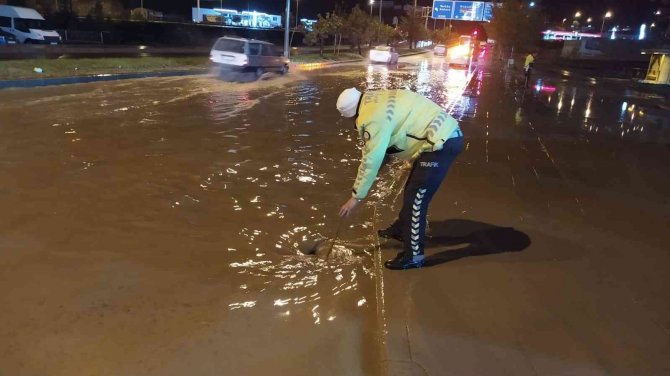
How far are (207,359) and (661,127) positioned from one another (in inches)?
Answer: 580

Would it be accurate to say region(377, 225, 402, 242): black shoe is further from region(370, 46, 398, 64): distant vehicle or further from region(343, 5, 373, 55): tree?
region(343, 5, 373, 55): tree

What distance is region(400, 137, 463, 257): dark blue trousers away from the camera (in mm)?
4113

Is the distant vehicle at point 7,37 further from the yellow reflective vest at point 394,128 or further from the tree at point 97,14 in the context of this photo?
the yellow reflective vest at point 394,128

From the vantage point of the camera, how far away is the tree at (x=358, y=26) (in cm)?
4408

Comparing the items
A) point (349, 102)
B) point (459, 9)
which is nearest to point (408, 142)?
point (349, 102)

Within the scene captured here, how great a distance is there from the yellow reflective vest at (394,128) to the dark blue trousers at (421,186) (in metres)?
0.09

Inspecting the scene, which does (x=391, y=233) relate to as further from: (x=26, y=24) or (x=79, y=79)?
(x=26, y=24)

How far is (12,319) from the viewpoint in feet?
11.9

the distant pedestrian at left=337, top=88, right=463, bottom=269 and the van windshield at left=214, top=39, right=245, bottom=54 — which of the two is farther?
the van windshield at left=214, top=39, right=245, bottom=54

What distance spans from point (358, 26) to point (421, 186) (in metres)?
43.1

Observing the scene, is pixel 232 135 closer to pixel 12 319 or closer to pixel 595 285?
pixel 12 319

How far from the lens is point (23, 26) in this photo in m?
30.6

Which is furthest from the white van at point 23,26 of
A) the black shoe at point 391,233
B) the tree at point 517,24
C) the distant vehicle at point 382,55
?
the tree at point 517,24

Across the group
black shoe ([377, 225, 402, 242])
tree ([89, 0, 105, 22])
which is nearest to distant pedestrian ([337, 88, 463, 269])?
black shoe ([377, 225, 402, 242])
